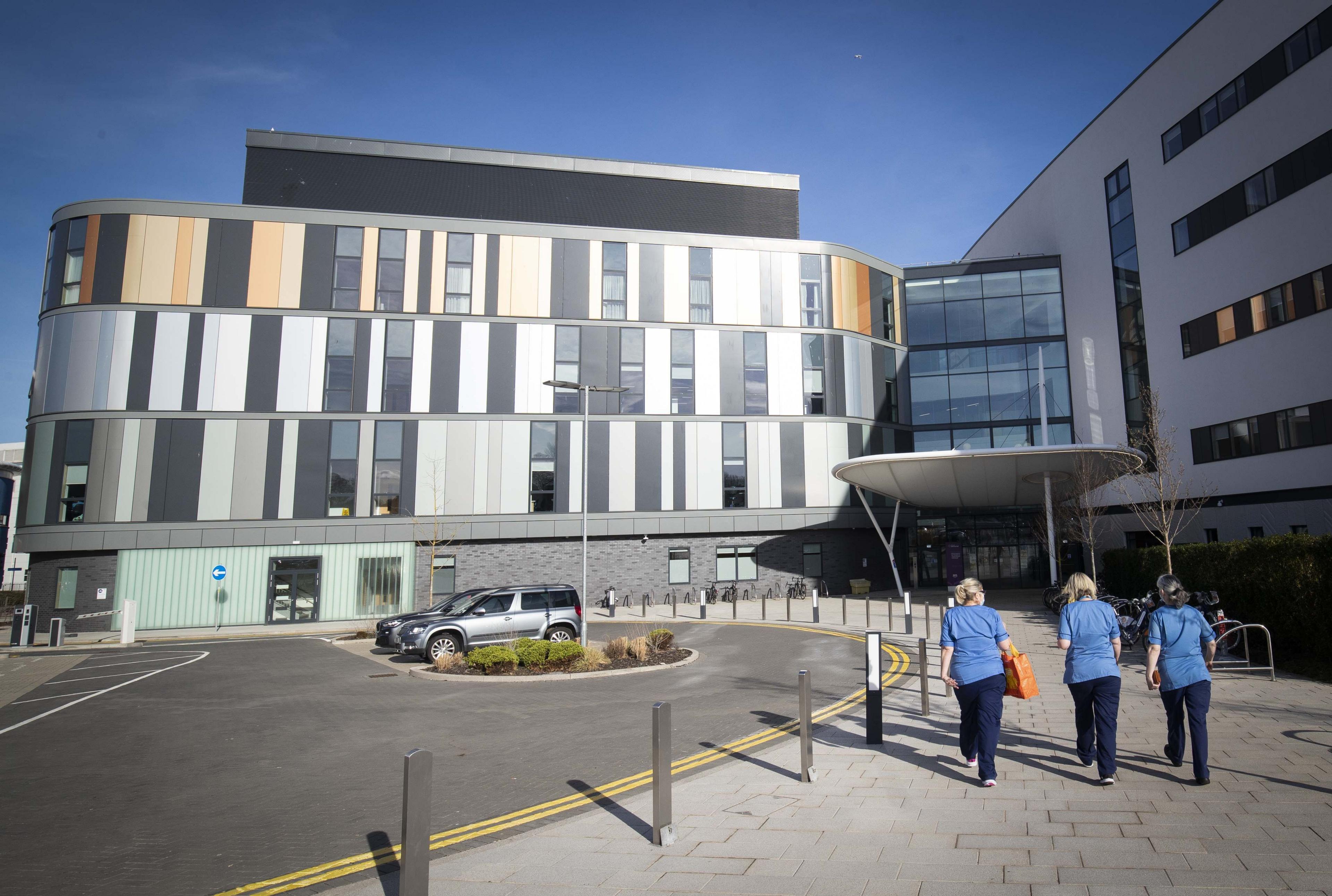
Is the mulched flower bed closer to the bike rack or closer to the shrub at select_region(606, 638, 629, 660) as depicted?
the shrub at select_region(606, 638, 629, 660)

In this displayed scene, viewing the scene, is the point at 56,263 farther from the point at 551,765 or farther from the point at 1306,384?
the point at 1306,384

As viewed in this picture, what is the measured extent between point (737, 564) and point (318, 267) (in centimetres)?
2203

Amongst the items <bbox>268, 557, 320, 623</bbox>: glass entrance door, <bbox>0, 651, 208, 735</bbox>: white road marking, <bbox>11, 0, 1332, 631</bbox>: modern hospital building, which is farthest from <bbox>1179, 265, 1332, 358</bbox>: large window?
<bbox>268, 557, 320, 623</bbox>: glass entrance door

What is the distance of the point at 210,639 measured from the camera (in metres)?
26.1

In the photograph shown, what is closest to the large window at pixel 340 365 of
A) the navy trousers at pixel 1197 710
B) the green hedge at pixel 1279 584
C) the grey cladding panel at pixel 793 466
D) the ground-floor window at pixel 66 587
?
the ground-floor window at pixel 66 587

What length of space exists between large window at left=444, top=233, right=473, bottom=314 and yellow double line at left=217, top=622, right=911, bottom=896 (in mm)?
27594

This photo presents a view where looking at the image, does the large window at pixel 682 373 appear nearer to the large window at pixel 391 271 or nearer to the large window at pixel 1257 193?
the large window at pixel 391 271

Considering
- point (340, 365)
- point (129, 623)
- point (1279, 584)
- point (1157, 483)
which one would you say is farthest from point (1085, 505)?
point (129, 623)

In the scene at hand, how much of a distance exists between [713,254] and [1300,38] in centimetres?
2186

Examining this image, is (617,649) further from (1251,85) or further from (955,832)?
(1251,85)

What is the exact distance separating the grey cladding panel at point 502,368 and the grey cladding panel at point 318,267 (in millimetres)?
6854

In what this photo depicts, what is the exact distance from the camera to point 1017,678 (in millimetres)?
6688

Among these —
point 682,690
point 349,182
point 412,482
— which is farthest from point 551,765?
point 349,182

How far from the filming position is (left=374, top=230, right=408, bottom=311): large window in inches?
1313
